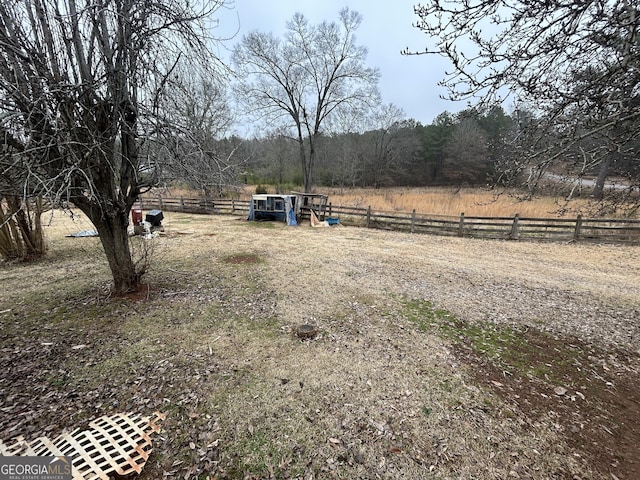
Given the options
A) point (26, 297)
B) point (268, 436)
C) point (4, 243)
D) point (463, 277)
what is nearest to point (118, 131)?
point (26, 297)

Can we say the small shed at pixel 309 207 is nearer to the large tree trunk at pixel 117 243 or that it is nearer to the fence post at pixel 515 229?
the fence post at pixel 515 229

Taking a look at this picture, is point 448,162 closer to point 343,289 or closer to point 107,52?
point 343,289

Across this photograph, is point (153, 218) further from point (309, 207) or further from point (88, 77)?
point (88, 77)

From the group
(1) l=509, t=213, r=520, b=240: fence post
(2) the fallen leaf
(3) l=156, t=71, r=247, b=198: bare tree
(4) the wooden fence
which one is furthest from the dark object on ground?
(1) l=509, t=213, r=520, b=240: fence post

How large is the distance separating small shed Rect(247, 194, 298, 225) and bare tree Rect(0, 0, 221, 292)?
9409 mm

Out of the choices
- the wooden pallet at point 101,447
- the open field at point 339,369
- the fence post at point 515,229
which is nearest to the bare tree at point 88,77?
Result: the open field at point 339,369

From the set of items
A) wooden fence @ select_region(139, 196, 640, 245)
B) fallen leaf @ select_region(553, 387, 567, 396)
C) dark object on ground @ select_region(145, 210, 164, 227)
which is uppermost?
dark object on ground @ select_region(145, 210, 164, 227)

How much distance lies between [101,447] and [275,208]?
1249 cm

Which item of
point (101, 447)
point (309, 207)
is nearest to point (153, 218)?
point (309, 207)

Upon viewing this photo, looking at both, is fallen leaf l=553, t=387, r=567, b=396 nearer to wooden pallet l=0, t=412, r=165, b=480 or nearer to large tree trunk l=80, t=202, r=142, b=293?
wooden pallet l=0, t=412, r=165, b=480

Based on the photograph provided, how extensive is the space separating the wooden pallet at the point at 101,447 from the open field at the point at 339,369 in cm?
13

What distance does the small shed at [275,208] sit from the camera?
13.5m

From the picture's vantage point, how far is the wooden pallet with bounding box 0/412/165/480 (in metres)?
1.96

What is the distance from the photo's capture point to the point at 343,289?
552cm
